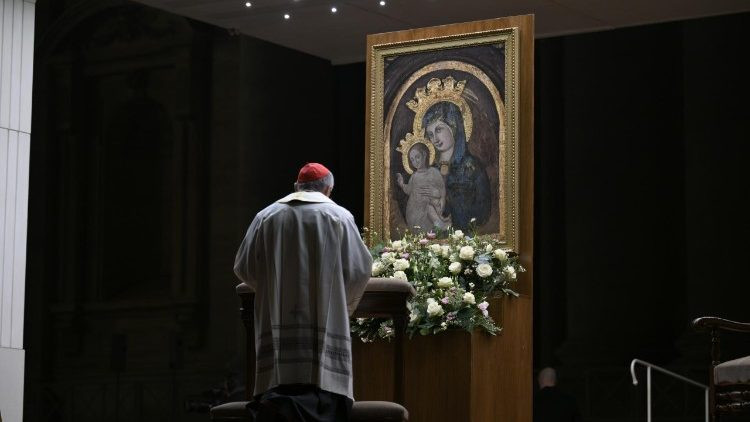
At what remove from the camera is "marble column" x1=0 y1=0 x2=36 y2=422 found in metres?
9.05

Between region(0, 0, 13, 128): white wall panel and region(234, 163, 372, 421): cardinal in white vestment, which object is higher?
region(0, 0, 13, 128): white wall panel

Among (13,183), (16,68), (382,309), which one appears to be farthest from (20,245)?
(382,309)

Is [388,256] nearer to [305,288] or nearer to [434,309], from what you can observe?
[434,309]

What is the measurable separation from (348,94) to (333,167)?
878 millimetres

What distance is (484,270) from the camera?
315 inches

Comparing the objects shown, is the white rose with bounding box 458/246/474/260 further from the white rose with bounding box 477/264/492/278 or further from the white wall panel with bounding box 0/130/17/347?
the white wall panel with bounding box 0/130/17/347

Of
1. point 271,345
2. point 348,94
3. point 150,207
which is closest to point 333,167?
point 348,94
